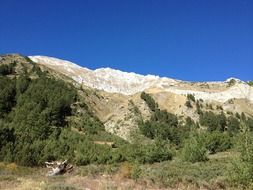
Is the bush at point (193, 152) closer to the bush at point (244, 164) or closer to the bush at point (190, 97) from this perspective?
the bush at point (244, 164)

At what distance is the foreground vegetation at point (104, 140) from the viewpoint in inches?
1031

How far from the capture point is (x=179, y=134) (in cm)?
→ 10281

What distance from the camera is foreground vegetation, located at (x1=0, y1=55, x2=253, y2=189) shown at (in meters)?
26.2

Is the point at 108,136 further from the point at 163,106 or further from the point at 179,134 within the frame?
the point at 163,106

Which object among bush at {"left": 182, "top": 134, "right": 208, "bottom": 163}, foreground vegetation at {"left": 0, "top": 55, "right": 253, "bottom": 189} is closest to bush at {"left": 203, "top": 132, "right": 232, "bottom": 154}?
foreground vegetation at {"left": 0, "top": 55, "right": 253, "bottom": 189}

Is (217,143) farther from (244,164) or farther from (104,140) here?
(244,164)

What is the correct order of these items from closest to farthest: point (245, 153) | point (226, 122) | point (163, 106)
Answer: point (245, 153) → point (226, 122) → point (163, 106)

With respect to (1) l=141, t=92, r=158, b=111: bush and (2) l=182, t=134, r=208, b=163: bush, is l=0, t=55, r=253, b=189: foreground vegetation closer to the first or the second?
(2) l=182, t=134, r=208, b=163: bush

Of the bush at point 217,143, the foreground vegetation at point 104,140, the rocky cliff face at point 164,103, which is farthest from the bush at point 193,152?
the rocky cliff face at point 164,103

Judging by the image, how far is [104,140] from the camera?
90375 millimetres

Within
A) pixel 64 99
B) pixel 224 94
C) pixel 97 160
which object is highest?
pixel 224 94

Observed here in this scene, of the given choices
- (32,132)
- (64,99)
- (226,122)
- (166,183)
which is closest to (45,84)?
(64,99)

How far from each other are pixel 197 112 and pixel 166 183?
98.7 meters

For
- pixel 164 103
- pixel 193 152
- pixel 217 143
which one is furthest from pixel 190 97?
pixel 193 152
